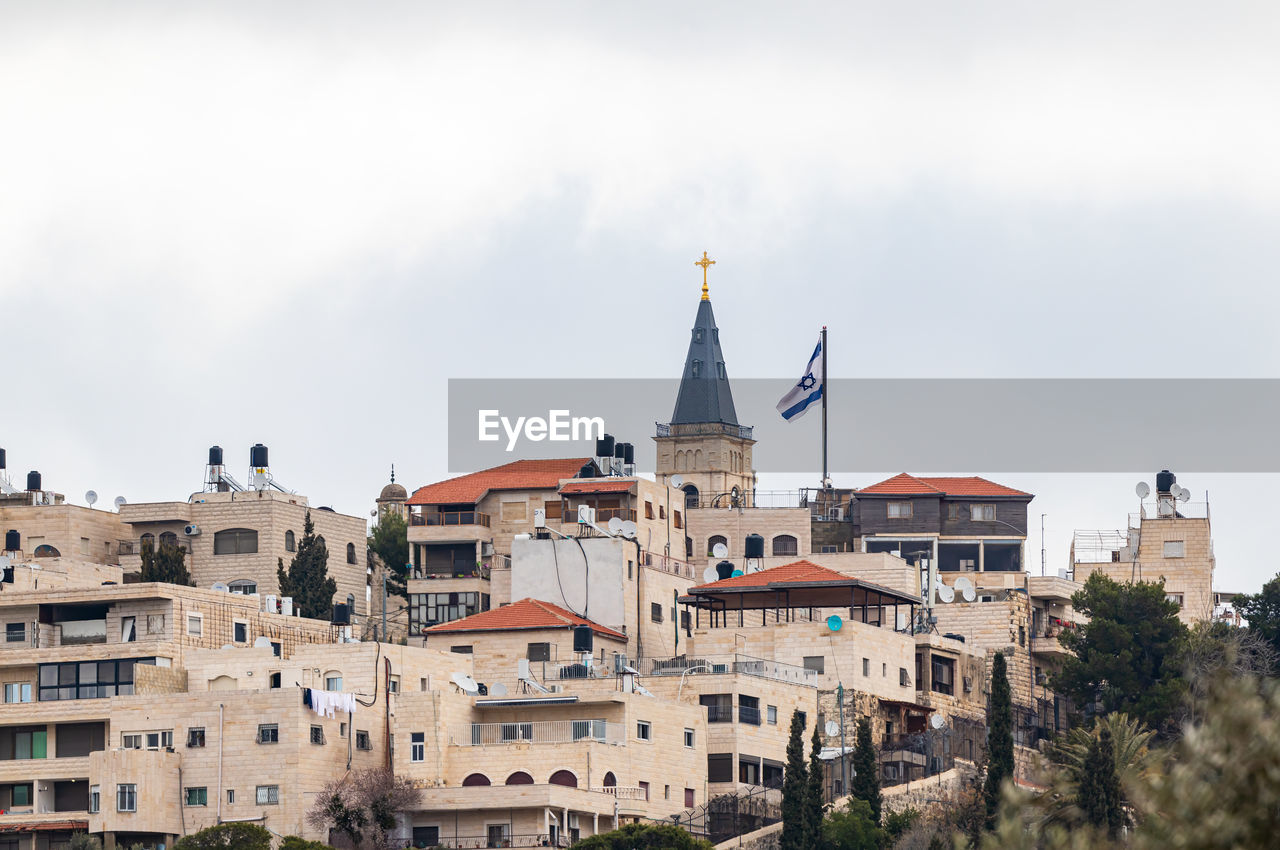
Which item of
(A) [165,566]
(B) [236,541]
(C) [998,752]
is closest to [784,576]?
(C) [998,752]

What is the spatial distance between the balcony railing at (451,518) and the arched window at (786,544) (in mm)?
14054

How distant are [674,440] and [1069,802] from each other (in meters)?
67.5

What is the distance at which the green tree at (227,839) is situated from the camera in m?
73.2

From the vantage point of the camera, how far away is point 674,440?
14075cm

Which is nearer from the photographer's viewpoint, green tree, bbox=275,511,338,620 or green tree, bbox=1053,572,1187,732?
green tree, bbox=1053,572,1187,732

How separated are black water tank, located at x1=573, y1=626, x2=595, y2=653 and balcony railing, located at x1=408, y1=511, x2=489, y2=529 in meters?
26.8

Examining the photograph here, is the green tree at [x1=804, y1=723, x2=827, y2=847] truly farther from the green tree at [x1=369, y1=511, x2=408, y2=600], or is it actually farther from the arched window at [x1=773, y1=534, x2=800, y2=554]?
the green tree at [x1=369, y1=511, x2=408, y2=600]

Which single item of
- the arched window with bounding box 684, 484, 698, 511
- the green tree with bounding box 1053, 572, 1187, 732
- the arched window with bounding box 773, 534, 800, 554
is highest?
the arched window with bounding box 684, 484, 698, 511

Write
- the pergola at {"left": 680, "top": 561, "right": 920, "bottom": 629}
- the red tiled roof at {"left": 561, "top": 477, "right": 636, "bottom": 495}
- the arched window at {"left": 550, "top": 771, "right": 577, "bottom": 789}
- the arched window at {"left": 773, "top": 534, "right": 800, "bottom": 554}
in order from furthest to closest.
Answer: the arched window at {"left": 773, "top": 534, "right": 800, "bottom": 554}
the red tiled roof at {"left": 561, "top": 477, "right": 636, "bottom": 495}
the pergola at {"left": 680, "top": 561, "right": 920, "bottom": 629}
the arched window at {"left": 550, "top": 771, "right": 577, "bottom": 789}

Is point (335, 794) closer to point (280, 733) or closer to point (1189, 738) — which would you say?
point (280, 733)

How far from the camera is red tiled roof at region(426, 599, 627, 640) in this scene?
9469 cm

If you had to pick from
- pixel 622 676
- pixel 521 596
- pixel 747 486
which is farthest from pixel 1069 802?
pixel 747 486

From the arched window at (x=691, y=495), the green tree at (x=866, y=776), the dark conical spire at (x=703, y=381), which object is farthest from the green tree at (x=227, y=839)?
the dark conical spire at (x=703, y=381)

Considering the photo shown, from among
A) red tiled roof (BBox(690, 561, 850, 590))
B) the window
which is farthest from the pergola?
the window
